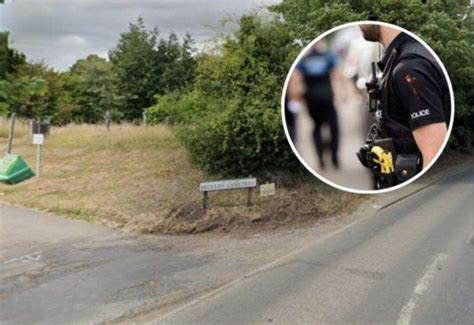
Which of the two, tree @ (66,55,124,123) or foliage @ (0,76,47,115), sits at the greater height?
tree @ (66,55,124,123)

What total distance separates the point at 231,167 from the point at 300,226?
317cm

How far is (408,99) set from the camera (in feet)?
3.40

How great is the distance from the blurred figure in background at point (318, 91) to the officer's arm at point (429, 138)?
0.19 metres

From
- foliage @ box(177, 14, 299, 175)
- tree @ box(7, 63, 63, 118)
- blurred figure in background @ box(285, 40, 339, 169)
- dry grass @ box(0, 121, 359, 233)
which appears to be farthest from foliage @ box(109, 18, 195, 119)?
blurred figure in background @ box(285, 40, 339, 169)

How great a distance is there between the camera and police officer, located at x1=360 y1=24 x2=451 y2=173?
1.05 m

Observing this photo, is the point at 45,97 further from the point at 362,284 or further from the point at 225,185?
the point at 362,284

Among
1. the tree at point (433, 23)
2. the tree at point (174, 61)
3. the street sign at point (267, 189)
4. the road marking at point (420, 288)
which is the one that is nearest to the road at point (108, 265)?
the street sign at point (267, 189)

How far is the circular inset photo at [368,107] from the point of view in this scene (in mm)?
1066

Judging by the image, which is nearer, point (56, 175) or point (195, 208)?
point (195, 208)

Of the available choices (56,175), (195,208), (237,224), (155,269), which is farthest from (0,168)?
(56,175)

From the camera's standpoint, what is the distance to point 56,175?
1257 cm

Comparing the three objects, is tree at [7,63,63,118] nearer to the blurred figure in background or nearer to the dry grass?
the dry grass

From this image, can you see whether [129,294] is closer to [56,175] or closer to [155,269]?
[155,269]

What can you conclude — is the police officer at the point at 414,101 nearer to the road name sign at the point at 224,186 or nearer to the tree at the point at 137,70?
the road name sign at the point at 224,186
